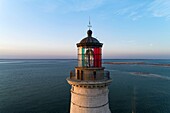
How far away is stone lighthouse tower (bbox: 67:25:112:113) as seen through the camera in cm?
588

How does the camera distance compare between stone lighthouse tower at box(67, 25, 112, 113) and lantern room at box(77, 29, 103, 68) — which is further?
lantern room at box(77, 29, 103, 68)

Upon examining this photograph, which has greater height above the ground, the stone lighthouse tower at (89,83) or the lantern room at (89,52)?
the lantern room at (89,52)

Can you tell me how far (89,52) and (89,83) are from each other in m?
1.52

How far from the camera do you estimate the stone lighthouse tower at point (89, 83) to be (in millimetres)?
5879

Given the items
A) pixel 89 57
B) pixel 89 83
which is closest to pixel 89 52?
pixel 89 57

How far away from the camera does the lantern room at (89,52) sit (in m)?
6.26

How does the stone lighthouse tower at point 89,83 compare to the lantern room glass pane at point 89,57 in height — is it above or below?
below

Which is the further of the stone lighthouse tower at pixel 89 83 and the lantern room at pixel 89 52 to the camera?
the lantern room at pixel 89 52

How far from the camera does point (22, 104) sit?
2359 centimetres

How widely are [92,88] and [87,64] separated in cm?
109

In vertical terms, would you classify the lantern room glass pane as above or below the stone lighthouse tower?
above

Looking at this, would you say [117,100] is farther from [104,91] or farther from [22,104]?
Answer: [104,91]

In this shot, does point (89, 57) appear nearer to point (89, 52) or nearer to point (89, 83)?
point (89, 52)

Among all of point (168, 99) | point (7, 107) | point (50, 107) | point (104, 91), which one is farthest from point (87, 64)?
point (168, 99)
